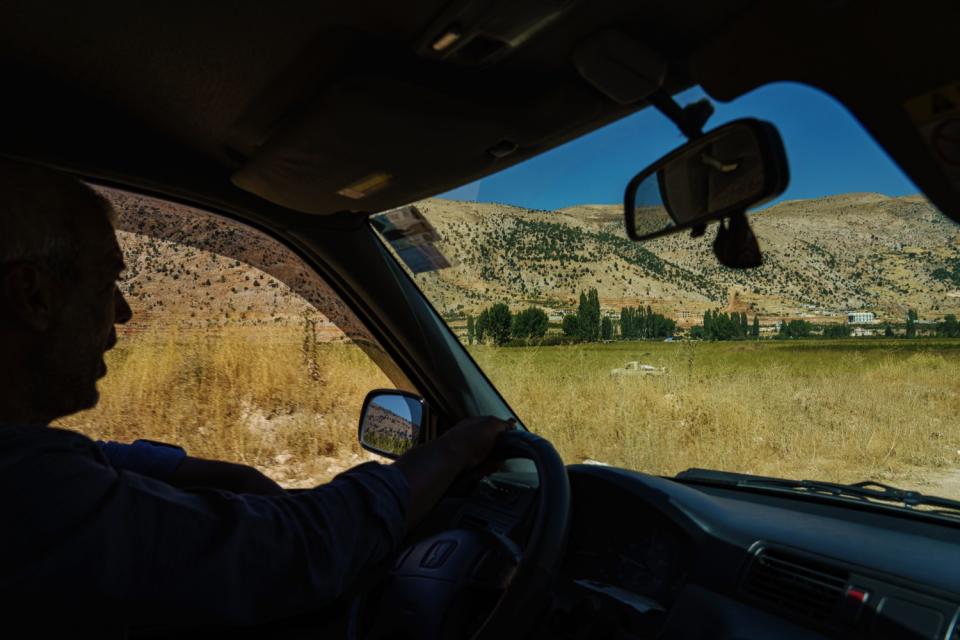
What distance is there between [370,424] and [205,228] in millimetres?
1103

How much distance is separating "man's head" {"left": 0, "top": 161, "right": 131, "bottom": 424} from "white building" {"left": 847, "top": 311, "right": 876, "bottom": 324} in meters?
2.10

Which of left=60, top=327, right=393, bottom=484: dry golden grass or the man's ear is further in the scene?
left=60, top=327, right=393, bottom=484: dry golden grass

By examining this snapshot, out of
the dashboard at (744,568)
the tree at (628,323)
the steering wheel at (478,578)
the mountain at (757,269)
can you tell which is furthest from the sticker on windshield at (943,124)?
the tree at (628,323)

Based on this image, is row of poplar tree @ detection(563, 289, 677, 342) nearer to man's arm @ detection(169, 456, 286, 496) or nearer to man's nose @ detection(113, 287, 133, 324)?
man's arm @ detection(169, 456, 286, 496)

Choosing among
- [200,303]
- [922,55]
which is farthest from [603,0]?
[200,303]

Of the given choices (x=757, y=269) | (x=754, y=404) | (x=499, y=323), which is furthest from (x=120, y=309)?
(x=754, y=404)

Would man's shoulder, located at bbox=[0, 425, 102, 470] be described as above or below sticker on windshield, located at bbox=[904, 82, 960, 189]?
below

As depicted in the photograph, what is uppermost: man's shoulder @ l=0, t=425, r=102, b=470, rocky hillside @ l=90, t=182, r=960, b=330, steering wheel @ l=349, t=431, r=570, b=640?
rocky hillside @ l=90, t=182, r=960, b=330

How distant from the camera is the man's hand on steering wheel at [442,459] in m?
1.58

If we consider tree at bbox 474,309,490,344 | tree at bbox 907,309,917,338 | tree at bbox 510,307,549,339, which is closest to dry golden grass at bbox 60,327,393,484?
tree at bbox 510,307,549,339

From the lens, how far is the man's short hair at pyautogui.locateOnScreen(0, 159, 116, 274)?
1.44 m

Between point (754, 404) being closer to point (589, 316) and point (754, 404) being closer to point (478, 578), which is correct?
point (589, 316)

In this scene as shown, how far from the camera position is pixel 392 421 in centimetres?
298

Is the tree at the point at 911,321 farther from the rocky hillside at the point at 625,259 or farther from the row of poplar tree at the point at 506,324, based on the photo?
the row of poplar tree at the point at 506,324
